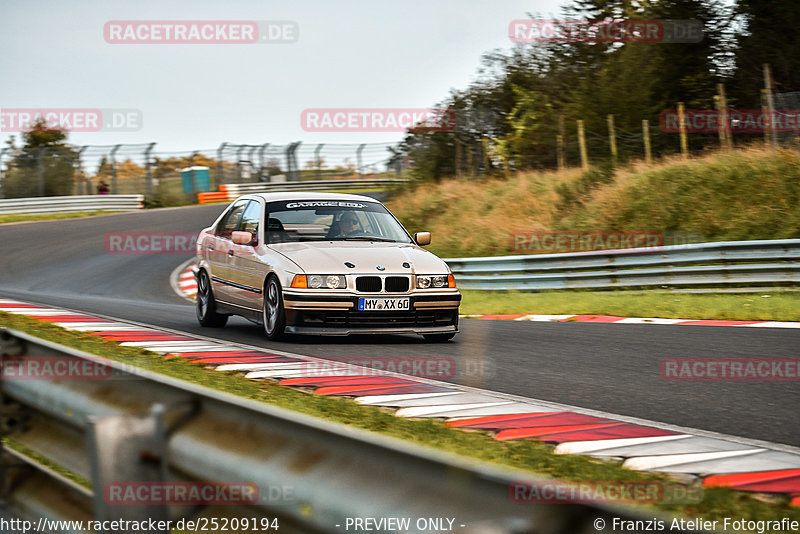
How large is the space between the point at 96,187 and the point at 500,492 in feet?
137

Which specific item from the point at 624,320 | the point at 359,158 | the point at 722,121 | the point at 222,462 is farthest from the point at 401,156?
the point at 222,462

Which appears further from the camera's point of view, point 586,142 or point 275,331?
point 586,142

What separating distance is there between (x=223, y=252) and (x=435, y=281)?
2827 mm

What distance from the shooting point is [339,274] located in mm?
9164

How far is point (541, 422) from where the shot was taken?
5406 millimetres

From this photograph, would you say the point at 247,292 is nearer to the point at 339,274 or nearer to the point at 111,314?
the point at 339,274

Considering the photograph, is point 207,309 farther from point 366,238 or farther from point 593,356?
point 593,356

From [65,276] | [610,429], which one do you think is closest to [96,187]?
[65,276]

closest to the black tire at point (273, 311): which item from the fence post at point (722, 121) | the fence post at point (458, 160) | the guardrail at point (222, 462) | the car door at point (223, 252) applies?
the car door at point (223, 252)

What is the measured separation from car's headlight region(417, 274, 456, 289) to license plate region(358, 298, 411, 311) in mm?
238

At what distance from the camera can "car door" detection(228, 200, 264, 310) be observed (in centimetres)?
985

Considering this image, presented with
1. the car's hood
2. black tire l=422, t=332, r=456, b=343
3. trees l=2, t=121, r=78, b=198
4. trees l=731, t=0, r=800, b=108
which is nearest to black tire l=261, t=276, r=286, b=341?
the car's hood

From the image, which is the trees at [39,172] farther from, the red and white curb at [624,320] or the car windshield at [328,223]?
the car windshield at [328,223]

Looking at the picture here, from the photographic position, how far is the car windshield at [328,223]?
33.7 ft
